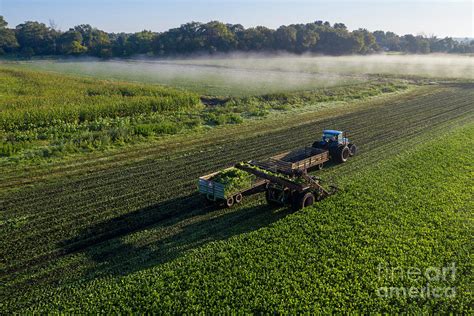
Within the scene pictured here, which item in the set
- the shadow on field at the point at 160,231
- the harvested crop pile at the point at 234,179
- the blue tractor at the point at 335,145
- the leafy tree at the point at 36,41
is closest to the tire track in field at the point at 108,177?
the shadow on field at the point at 160,231

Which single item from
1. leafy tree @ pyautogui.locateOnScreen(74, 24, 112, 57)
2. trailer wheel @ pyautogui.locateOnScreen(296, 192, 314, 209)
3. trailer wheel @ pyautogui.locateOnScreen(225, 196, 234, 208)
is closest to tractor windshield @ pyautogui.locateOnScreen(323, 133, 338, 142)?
trailer wheel @ pyautogui.locateOnScreen(296, 192, 314, 209)

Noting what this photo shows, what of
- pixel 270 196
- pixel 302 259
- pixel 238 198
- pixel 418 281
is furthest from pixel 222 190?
pixel 418 281

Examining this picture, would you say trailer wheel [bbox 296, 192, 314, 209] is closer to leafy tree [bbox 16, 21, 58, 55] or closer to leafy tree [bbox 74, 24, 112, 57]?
leafy tree [bbox 74, 24, 112, 57]

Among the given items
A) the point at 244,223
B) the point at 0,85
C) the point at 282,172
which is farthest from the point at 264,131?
the point at 0,85

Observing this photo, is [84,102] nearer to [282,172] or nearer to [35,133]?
[35,133]

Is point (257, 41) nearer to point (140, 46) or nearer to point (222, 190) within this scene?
point (140, 46)

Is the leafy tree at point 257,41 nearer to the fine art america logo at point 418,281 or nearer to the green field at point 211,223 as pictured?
the green field at point 211,223

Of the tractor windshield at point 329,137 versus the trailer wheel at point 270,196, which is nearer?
the trailer wheel at point 270,196
